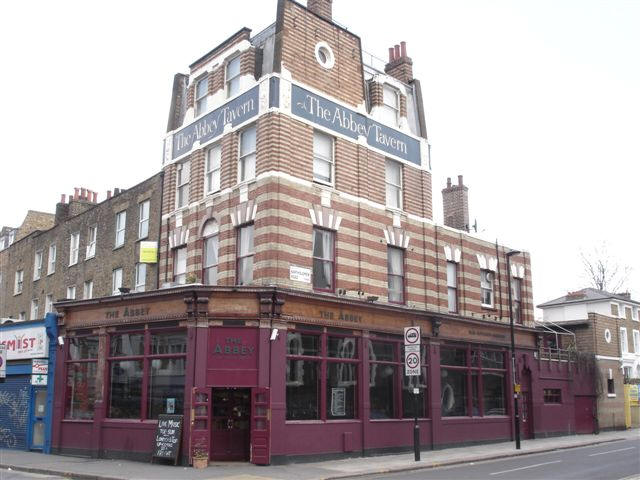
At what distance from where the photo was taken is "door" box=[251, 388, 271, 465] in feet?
62.1

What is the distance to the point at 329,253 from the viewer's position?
22.6 meters

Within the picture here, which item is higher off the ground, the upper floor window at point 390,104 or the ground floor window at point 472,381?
the upper floor window at point 390,104

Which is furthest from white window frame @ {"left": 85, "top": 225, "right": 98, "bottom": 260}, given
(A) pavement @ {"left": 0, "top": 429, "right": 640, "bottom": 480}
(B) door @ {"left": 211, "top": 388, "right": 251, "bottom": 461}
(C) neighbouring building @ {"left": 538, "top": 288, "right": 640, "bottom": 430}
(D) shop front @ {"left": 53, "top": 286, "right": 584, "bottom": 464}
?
(C) neighbouring building @ {"left": 538, "top": 288, "right": 640, "bottom": 430}

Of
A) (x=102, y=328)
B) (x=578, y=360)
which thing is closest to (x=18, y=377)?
(x=102, y=328)

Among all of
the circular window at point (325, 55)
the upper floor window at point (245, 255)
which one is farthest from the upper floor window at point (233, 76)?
the upper floor window at point (245, 255)

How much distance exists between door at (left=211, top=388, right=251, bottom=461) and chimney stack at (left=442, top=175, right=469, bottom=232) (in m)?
16.1

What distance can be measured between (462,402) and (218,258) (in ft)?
37.6

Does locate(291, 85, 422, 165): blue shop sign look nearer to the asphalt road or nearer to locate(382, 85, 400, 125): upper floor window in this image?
locate(382, 85, 400, 125): upper floor window

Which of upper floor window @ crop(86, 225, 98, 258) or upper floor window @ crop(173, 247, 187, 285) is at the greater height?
upper floor window @ crop(86, 225, 98, 258)

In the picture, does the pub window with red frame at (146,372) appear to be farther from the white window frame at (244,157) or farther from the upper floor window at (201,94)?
the upper floor window at (201,94)

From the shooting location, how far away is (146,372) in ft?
68.4

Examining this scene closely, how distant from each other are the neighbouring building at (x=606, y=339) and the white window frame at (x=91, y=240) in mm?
23515

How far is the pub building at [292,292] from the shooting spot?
19734 mm

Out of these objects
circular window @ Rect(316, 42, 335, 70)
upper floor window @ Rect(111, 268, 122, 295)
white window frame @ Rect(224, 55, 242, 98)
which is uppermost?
circular window @ Rect(316, 42, 335, 70)
